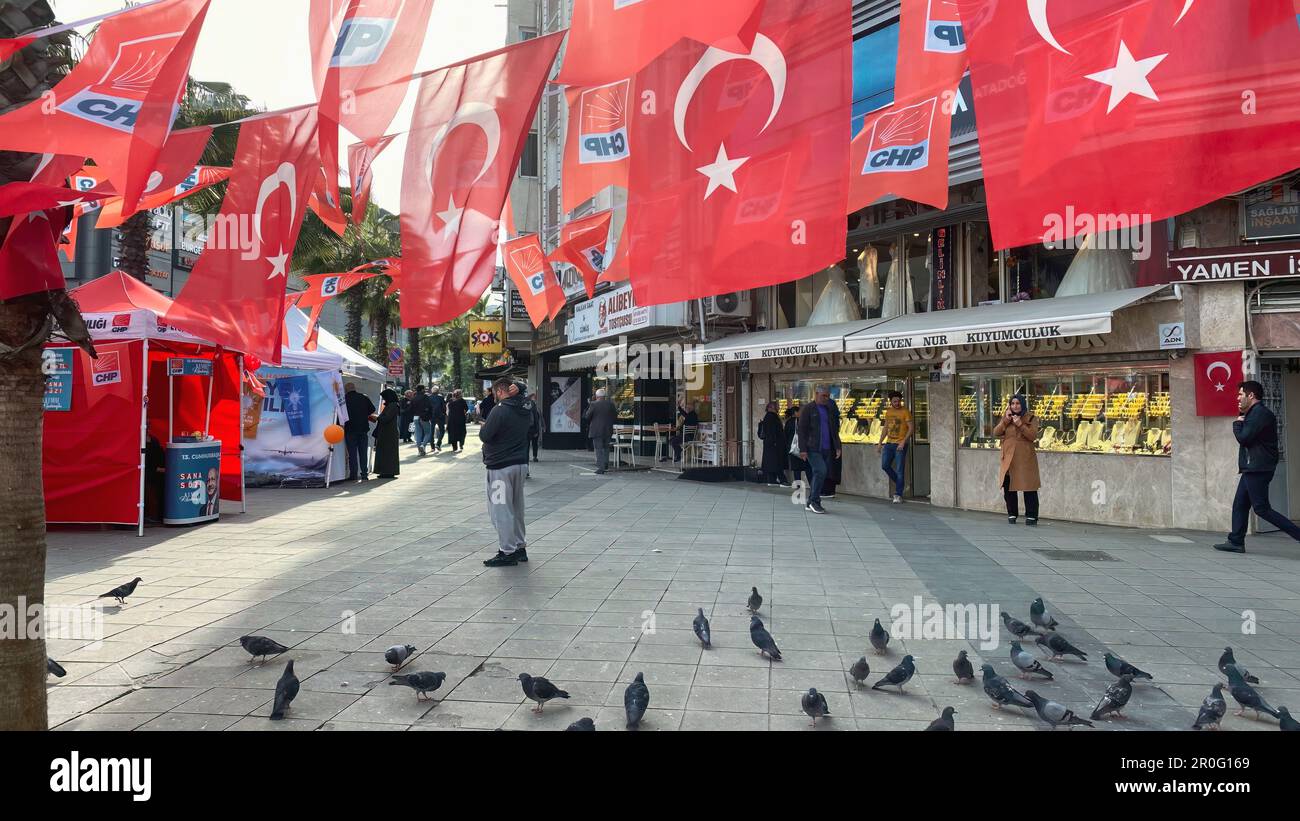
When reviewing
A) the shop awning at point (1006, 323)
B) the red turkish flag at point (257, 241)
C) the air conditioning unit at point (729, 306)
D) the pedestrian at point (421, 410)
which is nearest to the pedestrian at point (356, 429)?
the pedestrian at point (421, 410)

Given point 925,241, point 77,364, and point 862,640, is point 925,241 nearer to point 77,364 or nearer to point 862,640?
point 862,640

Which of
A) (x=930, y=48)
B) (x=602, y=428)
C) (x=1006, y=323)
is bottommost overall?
(x=602, y=428)

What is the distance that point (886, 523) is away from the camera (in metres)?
12.2

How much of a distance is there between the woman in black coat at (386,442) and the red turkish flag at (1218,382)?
49.7 feet

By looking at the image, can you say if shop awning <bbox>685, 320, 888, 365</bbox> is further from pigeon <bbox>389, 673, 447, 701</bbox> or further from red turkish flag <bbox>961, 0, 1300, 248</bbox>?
pigeon <bbox>389, 673, 447, 701</bbox>

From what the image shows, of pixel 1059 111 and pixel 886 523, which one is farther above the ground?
pixel 1059 111

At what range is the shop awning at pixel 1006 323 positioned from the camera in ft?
36.1

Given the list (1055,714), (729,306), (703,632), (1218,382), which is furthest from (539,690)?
(729,306)

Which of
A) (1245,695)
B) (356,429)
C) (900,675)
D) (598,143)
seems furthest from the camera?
(356,429)

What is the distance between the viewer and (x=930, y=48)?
194 inches

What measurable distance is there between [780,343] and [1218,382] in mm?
7336

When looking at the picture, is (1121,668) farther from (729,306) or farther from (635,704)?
(729,306)

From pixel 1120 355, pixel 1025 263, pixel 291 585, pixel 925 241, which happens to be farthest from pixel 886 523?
pixel 291 585

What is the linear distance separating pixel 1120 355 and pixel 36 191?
1293cm
